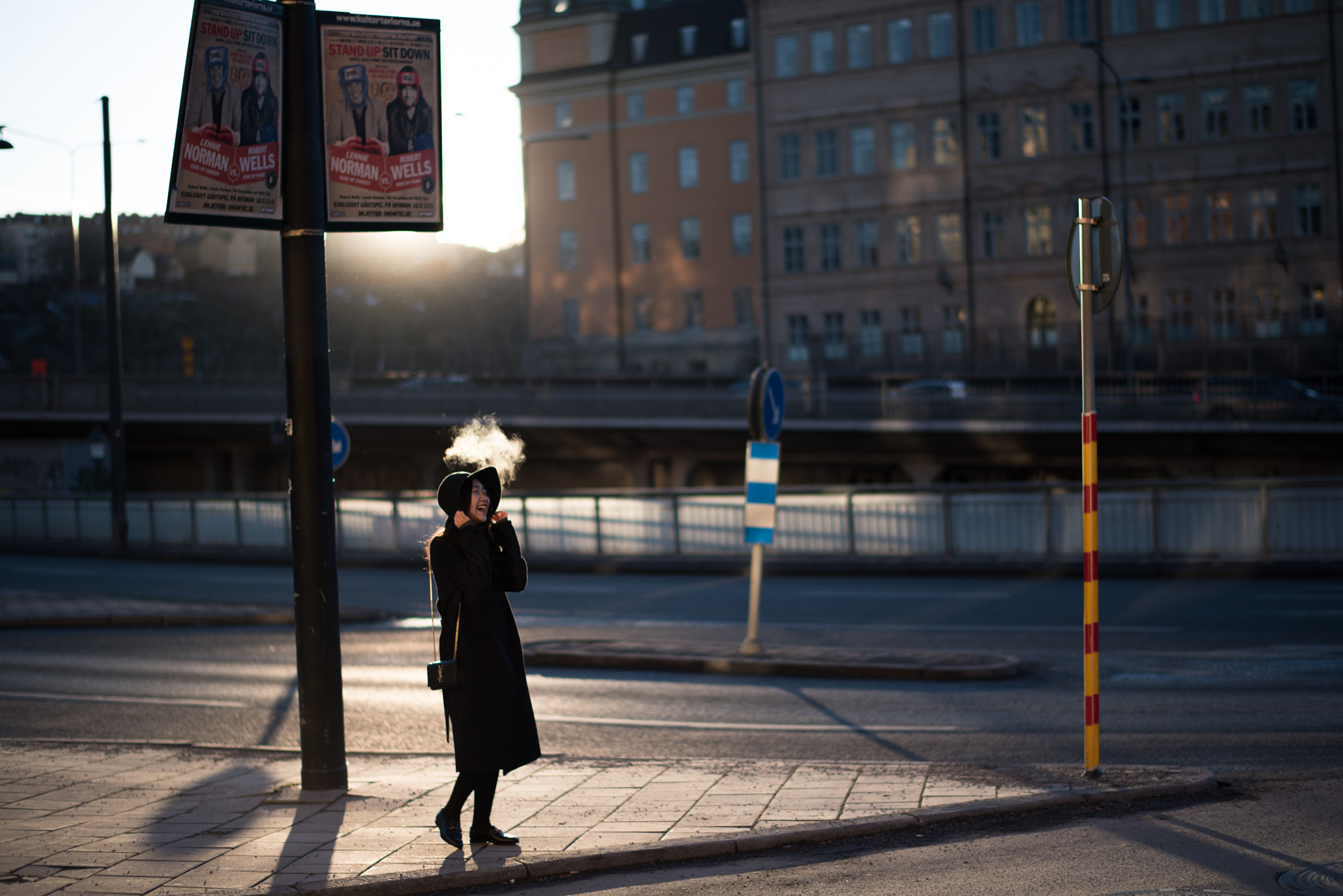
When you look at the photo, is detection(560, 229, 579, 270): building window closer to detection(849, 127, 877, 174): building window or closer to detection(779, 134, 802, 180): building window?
detection(779, 134, 802, 180): building window

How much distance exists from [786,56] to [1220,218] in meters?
20.0

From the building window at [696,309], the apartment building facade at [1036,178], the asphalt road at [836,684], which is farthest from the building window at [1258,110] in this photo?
the asphalt road at [836,684]

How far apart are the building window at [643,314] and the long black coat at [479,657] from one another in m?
69.7

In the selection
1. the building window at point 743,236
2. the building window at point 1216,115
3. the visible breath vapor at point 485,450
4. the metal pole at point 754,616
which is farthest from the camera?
the building window at point 743,236

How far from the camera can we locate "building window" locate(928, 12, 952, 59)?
58.1 metres

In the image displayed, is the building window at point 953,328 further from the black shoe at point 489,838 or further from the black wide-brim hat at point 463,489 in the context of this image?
the black shoe at point 489,838

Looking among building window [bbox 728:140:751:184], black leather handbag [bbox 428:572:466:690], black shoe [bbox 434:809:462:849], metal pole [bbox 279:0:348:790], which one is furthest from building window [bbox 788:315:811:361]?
black leather handbag [bbox 428:572:466:690]

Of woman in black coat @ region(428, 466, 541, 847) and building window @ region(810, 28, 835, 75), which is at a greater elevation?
building window @ region(810, 28, 835, 75)

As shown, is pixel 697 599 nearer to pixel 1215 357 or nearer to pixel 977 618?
pixel 977 618

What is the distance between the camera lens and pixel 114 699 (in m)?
11.7

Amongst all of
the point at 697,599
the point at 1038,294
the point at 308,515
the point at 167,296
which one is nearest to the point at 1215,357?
the point at 1038,294

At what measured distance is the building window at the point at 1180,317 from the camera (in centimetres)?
5347

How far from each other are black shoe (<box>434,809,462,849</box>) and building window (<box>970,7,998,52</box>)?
56.4 meters

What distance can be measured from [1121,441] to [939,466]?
19.1 feet
